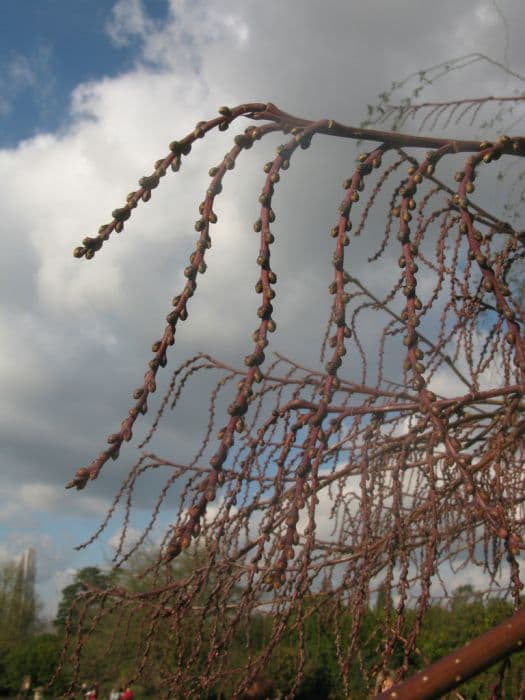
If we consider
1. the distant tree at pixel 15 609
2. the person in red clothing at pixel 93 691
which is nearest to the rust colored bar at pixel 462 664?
the person in red clothing at pixel 93 691

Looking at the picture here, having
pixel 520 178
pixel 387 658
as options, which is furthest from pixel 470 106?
pixel 387 658

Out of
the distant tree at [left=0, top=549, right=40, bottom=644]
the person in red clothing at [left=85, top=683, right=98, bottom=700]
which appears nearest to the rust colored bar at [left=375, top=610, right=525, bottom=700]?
the person in red clothing at [left=85, top=683, right=98, bottom=700]

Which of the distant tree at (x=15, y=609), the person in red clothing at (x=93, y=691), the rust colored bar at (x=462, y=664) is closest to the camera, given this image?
the rust colored bar at (x=462, y=664)

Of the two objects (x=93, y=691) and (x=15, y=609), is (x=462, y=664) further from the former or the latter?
(x=15, y=609)

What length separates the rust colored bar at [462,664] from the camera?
0.70 m

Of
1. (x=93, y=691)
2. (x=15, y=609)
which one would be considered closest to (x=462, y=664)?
(x=93, y=691)

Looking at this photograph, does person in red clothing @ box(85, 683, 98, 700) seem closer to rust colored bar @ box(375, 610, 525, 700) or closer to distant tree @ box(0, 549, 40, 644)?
rust colored bar @ box(375, 610, 525, 700)

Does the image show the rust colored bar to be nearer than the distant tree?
Yes

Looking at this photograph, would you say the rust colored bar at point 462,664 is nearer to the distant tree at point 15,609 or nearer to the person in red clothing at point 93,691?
the person in red clothing at point 93,691

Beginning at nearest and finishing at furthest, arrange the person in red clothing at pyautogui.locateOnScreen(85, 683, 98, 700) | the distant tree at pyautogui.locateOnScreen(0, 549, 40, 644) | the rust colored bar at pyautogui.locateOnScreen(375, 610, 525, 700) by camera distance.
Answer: the rust colored bar at pyautogui.locateOnScreen(375, 610, 525, 700)
the person in red clothing at pyautogui.locateOnScreen(85, 683, 98, 700)
the distant tree at pyautogui.locateOnScreen(0, 549, 40, 644)

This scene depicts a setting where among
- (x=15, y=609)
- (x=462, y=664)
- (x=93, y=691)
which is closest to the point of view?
(x=462, y=664)

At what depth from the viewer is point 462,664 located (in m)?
0.74

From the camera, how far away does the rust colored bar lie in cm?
Answer: 70

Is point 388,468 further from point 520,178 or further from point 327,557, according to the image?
point 520,178
